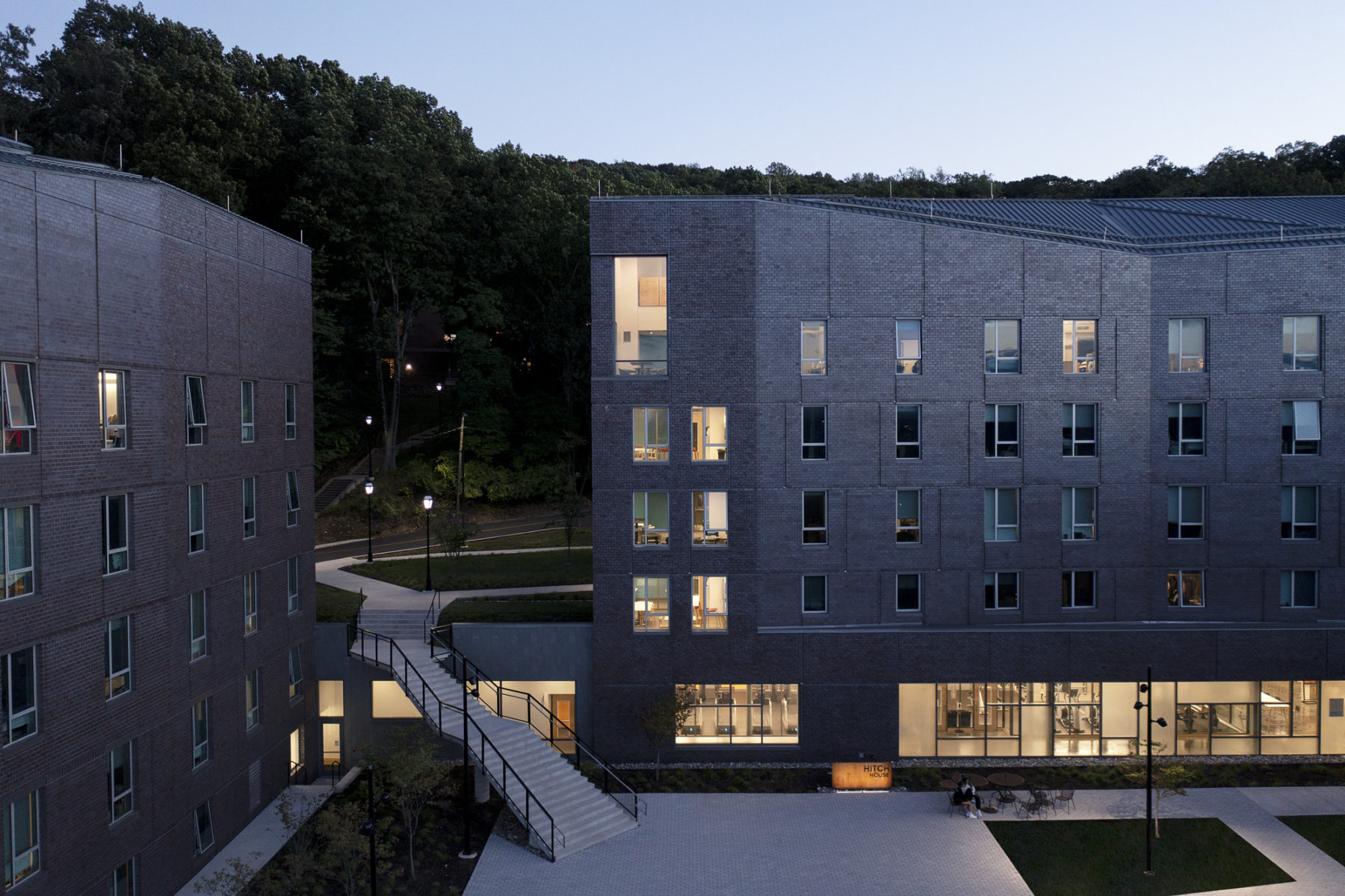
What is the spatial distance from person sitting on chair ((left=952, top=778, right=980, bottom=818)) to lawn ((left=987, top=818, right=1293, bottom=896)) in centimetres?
66

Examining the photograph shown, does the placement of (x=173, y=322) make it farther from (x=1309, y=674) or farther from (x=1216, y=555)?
(x=1309, y=674)

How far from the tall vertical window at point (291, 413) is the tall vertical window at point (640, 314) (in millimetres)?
10037

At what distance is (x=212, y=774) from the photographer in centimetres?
2189

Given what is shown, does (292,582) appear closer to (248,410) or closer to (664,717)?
(248,410)

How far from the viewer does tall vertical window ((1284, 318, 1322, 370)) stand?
27.3 metres

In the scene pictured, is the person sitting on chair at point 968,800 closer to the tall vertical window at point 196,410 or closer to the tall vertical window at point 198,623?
the tall vertical window at point 198,623

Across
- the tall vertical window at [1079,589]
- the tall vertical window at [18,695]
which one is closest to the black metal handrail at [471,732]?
the tall vertical window at [18,695]

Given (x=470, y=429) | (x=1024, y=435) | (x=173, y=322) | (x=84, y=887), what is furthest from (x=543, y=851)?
(x=470, y=429)

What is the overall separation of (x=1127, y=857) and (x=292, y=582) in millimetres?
23876

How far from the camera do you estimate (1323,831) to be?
74.2 feet

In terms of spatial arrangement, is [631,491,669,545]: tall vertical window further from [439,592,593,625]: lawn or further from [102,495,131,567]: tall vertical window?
[102,495,131,567]: tall vertical window

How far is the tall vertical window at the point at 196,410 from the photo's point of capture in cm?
2138

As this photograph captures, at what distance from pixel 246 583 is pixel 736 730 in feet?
48.5

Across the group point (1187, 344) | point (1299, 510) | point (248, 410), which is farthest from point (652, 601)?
point (1299, 510)
